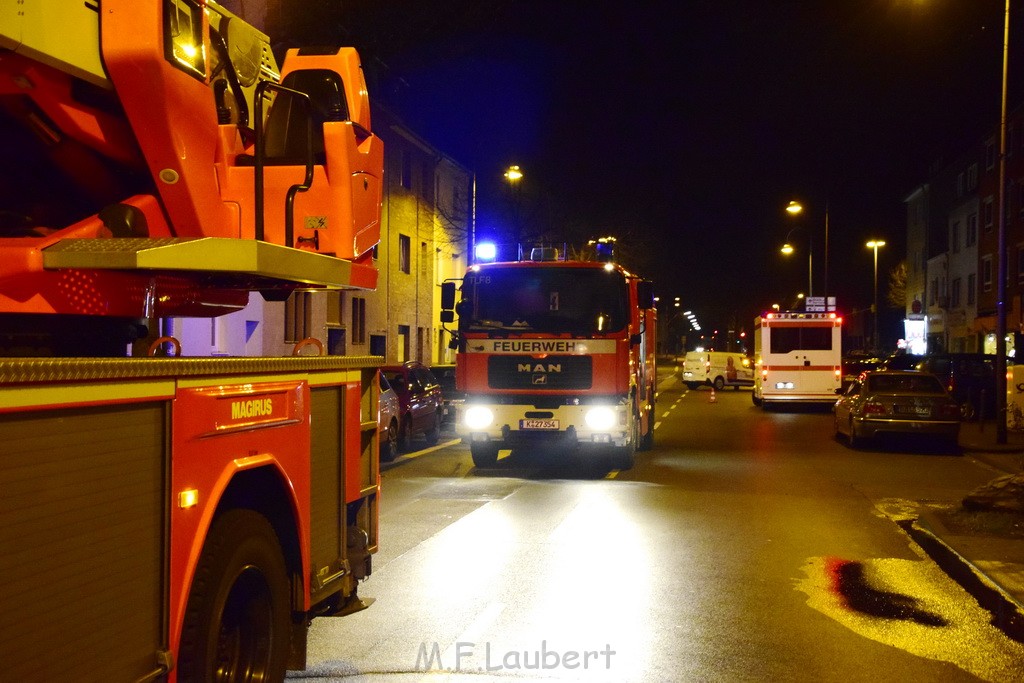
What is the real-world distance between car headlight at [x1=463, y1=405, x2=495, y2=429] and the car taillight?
8033 mm

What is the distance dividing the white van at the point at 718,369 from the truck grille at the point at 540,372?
1369 inches

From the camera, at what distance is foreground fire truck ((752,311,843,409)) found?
31203mm

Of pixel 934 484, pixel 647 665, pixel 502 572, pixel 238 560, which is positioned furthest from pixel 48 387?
pixel 934 484

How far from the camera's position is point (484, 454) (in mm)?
16141

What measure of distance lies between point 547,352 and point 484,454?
6.55 ft

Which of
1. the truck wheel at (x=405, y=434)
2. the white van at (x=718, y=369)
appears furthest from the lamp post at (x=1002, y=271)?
the white van at (x=718, y=369)

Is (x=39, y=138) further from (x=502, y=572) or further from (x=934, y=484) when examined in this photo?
(x=934, y=484)

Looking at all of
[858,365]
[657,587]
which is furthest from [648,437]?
[858,365]

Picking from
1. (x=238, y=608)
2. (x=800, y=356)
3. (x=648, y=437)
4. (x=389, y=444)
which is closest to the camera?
(x=238, y=608)

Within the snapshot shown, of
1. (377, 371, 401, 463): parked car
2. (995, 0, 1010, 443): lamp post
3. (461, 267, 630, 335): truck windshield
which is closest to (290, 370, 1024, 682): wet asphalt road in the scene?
(377, 371, 401, 463): parked car

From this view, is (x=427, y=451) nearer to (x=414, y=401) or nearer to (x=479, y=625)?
(x=414, y=401)

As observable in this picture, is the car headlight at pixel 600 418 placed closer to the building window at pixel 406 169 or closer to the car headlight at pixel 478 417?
the car headlight at pixel 478 417

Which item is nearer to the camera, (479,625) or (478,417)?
(479,625)

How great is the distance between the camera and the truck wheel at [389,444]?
1730cm
